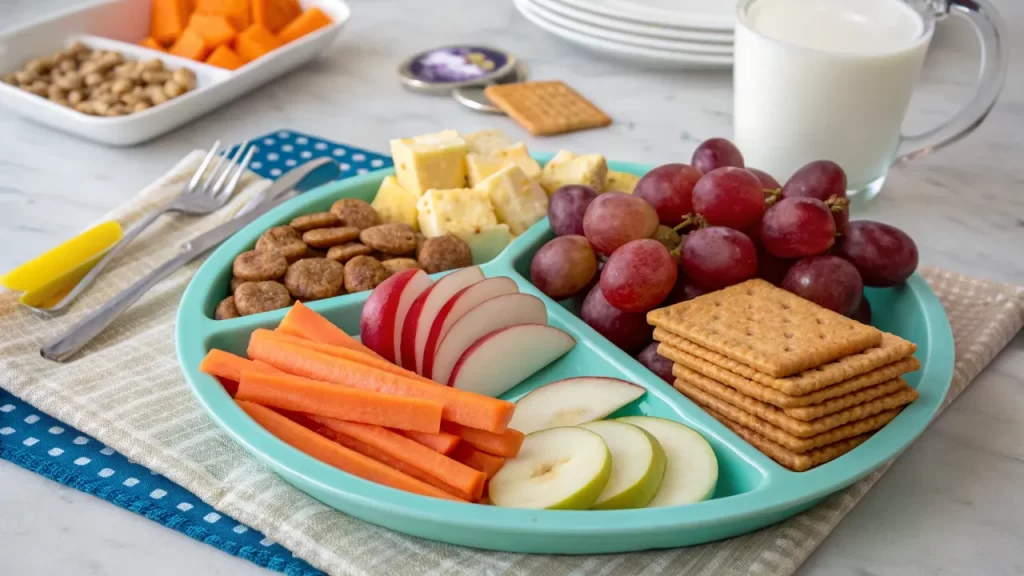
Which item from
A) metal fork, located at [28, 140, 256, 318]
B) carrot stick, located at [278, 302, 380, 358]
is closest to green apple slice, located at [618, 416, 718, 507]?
carrot stick, located at [278, 302, 380, 358]

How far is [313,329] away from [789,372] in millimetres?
578

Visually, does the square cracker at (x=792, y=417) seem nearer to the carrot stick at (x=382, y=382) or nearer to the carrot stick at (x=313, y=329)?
the carrot stick at (x=382, y=382)

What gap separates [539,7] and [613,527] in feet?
5.51

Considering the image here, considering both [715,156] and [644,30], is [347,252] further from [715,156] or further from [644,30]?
[644,30]

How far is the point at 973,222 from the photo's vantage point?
6.00 ft

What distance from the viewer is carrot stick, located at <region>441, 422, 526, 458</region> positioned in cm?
106

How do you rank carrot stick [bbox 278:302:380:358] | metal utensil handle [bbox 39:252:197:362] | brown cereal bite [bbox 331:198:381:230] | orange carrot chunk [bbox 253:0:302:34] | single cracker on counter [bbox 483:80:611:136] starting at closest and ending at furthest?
carrot stick [bbox 278:302:380:358] → metal utensil handle [bbox 39:252:197:362] → brown cereal bite [bbox 331:198:381:230] → single cracker on counter [bbox 483:80:611:136] → orange carrot chunk [bbox 253:0:302:34]

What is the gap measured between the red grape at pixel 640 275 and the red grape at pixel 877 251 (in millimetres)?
251

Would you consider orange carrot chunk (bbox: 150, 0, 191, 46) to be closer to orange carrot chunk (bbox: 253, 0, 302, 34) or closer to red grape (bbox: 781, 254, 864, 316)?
orange carrot chunk (bbox: 253, 0, 302, 34)

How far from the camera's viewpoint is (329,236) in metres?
1.48

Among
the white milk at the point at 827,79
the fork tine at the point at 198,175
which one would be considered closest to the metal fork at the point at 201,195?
the fork tine at the point at 198,175

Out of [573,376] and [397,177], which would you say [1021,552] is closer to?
[573,376]

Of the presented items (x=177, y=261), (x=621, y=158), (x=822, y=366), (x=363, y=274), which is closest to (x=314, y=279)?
(x=363, y=274)

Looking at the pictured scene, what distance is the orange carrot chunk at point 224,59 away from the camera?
225cm
